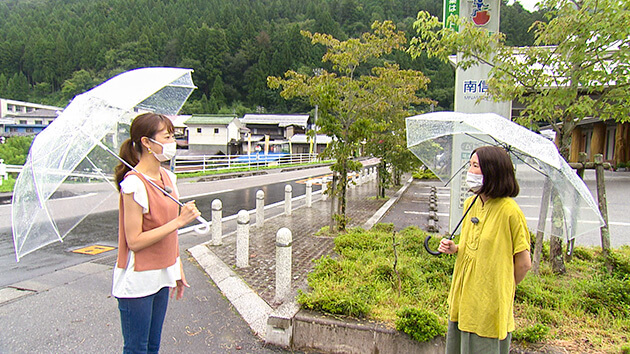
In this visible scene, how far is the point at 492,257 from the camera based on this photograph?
2275mm

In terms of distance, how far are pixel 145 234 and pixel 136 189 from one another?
27 centimetres

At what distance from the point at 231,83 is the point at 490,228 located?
281 feet

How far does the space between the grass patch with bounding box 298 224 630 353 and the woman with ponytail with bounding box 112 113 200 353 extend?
173 cm

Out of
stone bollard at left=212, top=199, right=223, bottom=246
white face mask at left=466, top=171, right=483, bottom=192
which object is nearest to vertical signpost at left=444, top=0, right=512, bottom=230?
white face mask at left=466, top=171, right=483, bottom=192

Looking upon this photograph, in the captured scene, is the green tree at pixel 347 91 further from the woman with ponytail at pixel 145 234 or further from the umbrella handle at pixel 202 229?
the woman with ponytail at pixel 145 234

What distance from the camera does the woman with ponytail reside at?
2.18 metres

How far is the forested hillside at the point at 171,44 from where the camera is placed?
240 ft

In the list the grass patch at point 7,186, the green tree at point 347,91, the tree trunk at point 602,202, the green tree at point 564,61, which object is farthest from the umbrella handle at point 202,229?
the grass patch at point 7,186

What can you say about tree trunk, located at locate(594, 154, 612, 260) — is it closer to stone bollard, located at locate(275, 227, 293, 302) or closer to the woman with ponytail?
stone bollard, located at locate(275, 227, 293, 302)

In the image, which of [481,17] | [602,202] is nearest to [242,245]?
[602,202]

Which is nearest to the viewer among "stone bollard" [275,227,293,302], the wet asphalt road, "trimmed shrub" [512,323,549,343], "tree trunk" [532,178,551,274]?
"trimmed shrub" [512,323,549,343]

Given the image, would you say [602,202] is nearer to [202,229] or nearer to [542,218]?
[542,218]

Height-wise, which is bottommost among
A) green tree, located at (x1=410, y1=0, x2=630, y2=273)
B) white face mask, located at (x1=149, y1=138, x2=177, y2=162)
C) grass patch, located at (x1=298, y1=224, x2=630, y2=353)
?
grass patch, located at (x1=298, y1=224, x2=630, y2=353)

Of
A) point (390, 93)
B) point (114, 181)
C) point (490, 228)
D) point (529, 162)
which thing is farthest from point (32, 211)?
point (390, 93)
